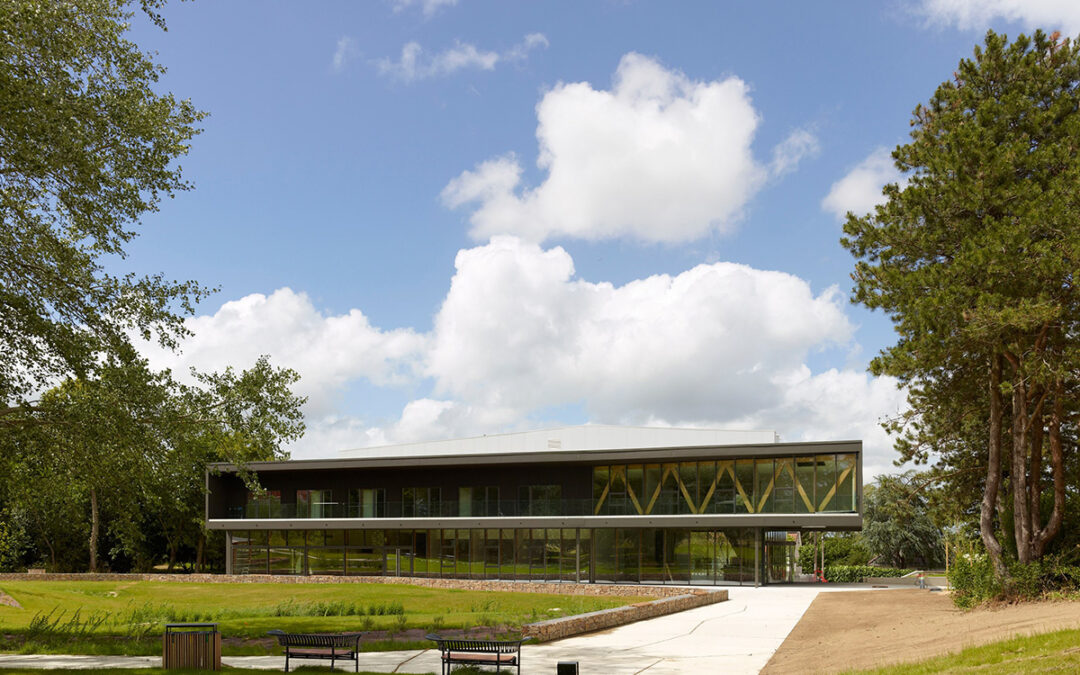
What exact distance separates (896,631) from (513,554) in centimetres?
2659

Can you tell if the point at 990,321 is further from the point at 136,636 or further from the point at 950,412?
the point at 136,636

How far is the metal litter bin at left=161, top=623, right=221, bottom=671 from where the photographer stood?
14.0 metres

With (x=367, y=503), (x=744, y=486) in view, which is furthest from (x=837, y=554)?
(x=367, y=503)

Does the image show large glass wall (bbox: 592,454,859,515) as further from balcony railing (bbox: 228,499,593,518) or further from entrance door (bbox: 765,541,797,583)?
entrance door (bbox: 765,541,797,583)

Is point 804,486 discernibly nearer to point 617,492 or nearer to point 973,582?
point 617,492

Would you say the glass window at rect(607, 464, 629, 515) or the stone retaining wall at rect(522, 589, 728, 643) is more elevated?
the glass window at rect(607, 464, 629, 515)

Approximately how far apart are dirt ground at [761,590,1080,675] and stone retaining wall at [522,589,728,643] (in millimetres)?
3700

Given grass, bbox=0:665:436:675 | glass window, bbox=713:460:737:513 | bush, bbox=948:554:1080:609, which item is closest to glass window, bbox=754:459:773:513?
glass window, bbox=713:460:737:513

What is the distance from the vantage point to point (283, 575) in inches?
1881

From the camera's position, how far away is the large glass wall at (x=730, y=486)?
38.4 metres

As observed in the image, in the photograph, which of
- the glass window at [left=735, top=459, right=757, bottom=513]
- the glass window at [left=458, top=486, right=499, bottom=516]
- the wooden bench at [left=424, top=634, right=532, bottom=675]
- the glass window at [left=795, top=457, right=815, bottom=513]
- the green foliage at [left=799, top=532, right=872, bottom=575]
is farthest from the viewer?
the green foliage at [left=799, top=532, right=872, bottom=575]

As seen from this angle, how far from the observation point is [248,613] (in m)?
25.2

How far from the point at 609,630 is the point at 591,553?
21.7 meters

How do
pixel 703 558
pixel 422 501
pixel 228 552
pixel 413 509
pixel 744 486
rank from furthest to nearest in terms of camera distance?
1. pixel 228 552
2. pixel 422 501
3. pixel 413 509
4. pixel 703 558
5. pixel 744 486
